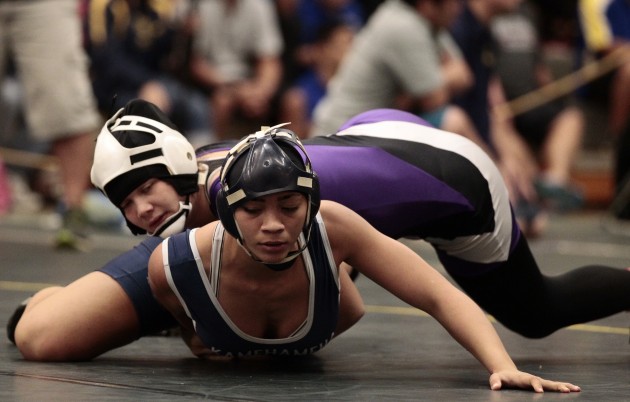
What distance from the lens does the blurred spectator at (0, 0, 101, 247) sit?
637 cm

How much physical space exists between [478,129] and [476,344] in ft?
A: 15.0

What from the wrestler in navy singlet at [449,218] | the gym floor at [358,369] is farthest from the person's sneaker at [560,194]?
the wrestler in navy singlet at [449,218]

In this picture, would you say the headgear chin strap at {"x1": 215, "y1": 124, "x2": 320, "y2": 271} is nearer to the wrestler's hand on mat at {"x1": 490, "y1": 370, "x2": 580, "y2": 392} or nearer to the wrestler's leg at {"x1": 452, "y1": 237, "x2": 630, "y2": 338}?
the wrestler's hand on mat at {"x1": 490, "y1": 370, "x2": 580, "y2": 392}

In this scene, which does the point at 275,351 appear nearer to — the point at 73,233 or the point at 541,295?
the point at 541,295

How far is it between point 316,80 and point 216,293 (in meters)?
5.92

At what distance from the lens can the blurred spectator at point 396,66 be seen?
21.7 feet

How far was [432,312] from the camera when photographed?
3.35 metres

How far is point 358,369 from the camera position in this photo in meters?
3.63

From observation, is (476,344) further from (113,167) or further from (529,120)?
(529,120)

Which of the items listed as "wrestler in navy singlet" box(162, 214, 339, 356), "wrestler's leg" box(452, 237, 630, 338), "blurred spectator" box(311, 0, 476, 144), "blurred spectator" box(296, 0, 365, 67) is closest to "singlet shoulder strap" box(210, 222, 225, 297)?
"wrestler in navy singlet" box(162, 214, 339, 356)

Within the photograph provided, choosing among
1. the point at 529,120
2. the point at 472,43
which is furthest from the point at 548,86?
the point at 472,43

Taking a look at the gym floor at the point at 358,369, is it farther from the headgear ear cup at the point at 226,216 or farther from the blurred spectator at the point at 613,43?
the blurred spectator at the point at 613,43

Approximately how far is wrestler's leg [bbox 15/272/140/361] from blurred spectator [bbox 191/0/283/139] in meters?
5.44

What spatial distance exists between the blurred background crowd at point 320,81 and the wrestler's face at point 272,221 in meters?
3.91
